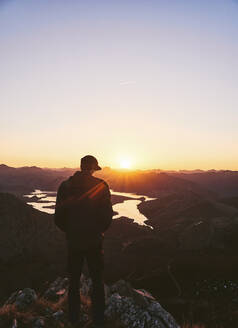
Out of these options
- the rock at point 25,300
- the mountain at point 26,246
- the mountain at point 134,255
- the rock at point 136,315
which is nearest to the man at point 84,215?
the rock at point 136,315

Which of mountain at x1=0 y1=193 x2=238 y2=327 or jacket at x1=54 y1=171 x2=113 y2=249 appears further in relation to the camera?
mountain at x1=0 y1=193 x2=238 y2=327

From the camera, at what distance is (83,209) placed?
5.14m

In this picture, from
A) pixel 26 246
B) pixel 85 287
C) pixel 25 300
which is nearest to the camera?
pixel 25 300

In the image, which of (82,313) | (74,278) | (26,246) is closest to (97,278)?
(74,278)

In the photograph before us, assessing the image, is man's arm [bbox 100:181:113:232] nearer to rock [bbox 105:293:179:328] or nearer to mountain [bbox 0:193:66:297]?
rock [bbox 105:293:179:328]

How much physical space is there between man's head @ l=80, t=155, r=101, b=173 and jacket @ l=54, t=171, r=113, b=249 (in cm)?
14

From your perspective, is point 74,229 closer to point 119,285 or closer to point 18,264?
point 119,285

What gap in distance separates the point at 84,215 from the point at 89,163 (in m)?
1.16

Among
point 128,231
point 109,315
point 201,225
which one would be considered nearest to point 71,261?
point 109,315

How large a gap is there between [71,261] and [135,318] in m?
2.87

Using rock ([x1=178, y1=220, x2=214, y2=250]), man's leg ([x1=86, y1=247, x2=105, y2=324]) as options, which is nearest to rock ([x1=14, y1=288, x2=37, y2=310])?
man's leg ([x1=86, y1=247, x2=105, y2=324])

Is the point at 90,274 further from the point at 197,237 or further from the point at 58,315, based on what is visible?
the point at 197,237

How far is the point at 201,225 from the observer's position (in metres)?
73.0

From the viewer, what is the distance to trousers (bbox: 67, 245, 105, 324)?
17.4 ft
